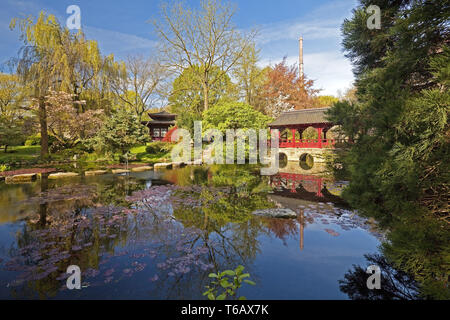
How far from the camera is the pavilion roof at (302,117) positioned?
17.8 m

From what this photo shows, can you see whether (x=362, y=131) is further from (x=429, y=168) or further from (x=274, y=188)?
(x=274, y=188)

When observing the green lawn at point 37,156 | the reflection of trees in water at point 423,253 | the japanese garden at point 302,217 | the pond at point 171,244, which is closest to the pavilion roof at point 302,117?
the japanese garden at point 302,217

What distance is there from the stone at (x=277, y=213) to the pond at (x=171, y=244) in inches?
9.4

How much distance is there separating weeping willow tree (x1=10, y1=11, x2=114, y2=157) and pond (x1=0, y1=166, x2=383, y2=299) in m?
11.5

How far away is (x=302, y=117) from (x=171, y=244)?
17.2 metres

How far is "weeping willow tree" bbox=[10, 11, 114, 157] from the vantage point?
15789 millimetres

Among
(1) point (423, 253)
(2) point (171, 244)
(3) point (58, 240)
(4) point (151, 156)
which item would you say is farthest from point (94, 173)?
(1) point (423, 253)

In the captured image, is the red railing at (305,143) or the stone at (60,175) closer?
the stone at (60,175)

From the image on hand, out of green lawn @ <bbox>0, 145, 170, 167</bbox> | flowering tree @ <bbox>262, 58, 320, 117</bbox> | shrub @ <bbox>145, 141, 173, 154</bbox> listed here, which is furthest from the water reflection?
flowering tree @ <bbox>262, 58, 320, 117</bbox>

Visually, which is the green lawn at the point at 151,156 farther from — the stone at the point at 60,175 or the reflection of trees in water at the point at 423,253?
the reflection of trees in water at the point at 423,253

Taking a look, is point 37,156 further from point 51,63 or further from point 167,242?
point 167,242

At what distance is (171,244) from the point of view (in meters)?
4.27

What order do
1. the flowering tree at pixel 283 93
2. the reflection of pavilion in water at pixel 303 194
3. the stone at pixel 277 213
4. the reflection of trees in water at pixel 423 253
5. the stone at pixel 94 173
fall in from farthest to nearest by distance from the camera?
the flowering tree at pixel 283 93
the stone at pixel 94 173
the reflection of pavilion in water at pixel 303 194
the stone at pixel 277 213
the reflection of trees in water at pixel 423 253
